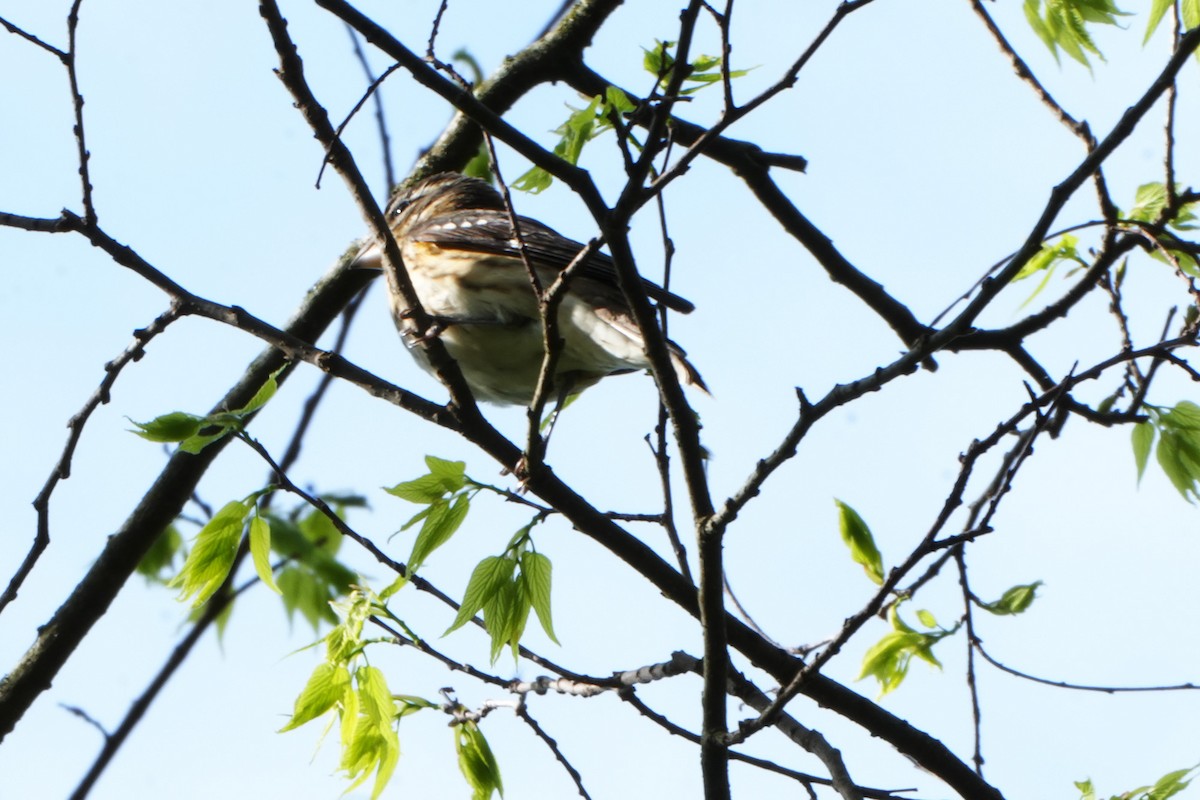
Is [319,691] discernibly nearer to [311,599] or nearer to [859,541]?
[859,541]

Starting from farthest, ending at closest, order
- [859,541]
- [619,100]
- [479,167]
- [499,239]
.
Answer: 1. [479,167]
2. [499,239]
3. [859,541]
4. [619,100]

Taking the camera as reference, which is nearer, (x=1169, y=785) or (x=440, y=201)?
(x=1169, y=785)

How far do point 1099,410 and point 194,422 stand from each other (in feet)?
11.5

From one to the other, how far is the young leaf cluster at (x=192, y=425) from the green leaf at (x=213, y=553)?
23 centimetres

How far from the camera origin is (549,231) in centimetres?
690

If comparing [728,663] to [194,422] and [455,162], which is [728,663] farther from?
[455,162]

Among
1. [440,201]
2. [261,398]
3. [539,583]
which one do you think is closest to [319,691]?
[539,583]

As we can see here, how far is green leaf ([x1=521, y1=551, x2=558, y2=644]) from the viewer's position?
3.48 meters

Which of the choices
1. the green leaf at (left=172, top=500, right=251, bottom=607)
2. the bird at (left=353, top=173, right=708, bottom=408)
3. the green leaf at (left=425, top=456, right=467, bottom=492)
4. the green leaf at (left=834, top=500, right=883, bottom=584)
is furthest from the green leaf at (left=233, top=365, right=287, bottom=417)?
the green leaf at (left=834, top=500, right=883, bottom=584)

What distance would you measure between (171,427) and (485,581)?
0.95 metres

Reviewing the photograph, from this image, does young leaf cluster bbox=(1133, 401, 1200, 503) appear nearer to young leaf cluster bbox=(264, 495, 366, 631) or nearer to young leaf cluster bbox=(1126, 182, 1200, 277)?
young leaf cluster bbox=(1126, 182, 1200, 277)

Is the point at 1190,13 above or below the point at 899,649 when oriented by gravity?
above

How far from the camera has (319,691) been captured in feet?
11.8

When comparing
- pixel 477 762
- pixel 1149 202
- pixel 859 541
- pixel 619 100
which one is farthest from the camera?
pixel 1149 202
